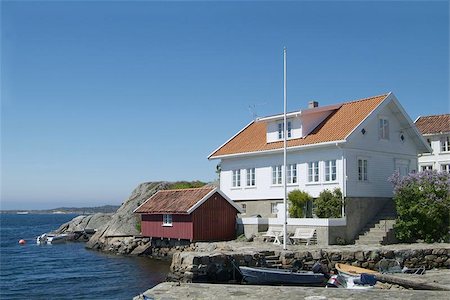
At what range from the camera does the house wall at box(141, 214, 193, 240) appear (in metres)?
33.7

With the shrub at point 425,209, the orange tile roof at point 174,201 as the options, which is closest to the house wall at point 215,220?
the orange tile roof at point 174,201

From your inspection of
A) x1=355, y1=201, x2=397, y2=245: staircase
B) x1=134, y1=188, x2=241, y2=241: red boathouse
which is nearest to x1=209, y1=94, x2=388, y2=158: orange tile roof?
x1=134, y1=188, x2=241, y2=241: red boathouse

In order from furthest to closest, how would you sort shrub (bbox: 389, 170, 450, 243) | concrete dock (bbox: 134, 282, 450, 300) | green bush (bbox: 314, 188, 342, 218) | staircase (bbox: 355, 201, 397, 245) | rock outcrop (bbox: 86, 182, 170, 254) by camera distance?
1. rock outcrop (bbox: 86, 182, 170, 254)
2. green bush (bbox: 314, 188, 342, 218)
3. staircase (bbox: 355, 201, 397, 245)
4. shrub (bbox: 389, 170, 450, 243)
5. concrete dock (bbox: 134, 282, 450, 300)

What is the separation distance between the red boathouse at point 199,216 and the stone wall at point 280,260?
8247 mm

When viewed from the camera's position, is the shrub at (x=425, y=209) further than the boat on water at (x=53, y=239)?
No

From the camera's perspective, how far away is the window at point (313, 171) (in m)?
32.5

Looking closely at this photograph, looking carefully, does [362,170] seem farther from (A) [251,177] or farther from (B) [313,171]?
(A) [251,177]

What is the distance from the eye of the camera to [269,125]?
119ft

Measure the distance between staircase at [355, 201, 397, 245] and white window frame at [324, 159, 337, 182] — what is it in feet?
11.2

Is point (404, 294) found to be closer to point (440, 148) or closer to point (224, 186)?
point (224, 186)

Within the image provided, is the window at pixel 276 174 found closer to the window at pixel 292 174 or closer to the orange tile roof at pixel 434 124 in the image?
the window at pixel 292 174

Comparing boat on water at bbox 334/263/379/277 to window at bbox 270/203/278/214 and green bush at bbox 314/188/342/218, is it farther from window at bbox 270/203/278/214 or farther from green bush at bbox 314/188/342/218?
window at bbox 270/203/278/214

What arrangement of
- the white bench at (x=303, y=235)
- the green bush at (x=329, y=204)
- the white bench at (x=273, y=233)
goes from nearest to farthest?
the white bench at (x=303, y=235) → the green bush at (x=329, y=204) → the white bench at (x=273, y=233)

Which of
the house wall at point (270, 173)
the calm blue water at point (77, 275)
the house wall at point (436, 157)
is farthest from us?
the house wall at point (436, 157)
